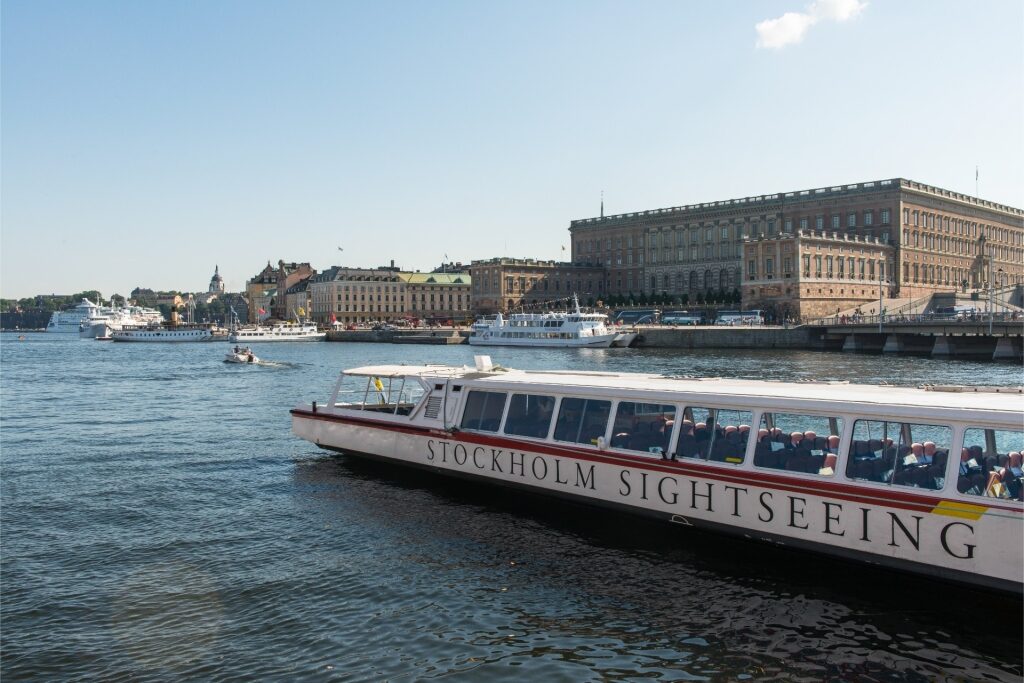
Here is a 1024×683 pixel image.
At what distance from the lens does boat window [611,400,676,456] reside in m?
15.0

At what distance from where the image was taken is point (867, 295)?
120m

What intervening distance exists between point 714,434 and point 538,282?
488ft

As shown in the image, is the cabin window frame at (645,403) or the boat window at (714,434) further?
the cabin window frame at (645,403)

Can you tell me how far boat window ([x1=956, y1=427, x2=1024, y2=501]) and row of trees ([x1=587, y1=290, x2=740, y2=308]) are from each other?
118 m

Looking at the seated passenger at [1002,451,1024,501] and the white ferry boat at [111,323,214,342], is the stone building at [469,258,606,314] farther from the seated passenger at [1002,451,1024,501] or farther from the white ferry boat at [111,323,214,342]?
the seated passenger at [1002,451,1024,501]

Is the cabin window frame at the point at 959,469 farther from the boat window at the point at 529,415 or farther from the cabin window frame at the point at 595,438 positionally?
the boat window at the point at 529,415

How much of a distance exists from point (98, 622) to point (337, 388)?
35.4 ft

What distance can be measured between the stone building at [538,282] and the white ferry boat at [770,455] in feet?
466

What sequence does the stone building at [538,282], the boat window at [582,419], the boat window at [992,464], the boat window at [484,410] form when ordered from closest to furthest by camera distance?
the boat window at [992,464] → the boat window at [582,419] → the boat window at [484,410] → the stone building at [538,282]

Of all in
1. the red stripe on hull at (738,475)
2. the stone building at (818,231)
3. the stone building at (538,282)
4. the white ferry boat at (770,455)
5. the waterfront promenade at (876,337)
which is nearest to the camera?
the white ferry boat at (770,455)

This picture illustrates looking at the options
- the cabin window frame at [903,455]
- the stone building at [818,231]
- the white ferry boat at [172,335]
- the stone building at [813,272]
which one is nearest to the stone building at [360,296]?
the white ferry boat at [172,335]

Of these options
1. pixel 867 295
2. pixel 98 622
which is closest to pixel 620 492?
pixel 98 622

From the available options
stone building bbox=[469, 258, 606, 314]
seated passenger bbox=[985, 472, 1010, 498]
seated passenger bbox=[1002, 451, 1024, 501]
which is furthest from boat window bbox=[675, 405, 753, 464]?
stone building bbox=[469, 258, 606, 314]

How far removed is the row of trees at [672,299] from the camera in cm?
12900
